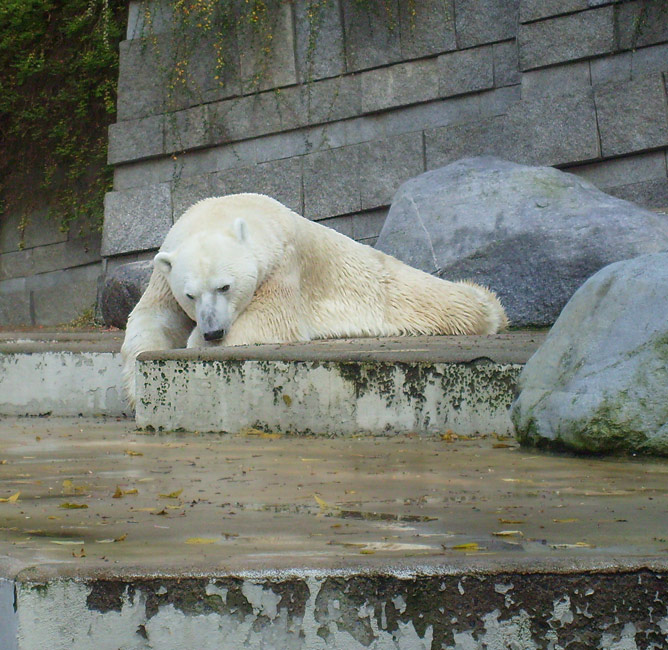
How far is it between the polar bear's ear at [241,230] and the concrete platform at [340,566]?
2457 mm

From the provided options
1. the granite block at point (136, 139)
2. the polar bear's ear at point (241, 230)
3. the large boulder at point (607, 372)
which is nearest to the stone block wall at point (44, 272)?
the granite block at point (136, 139)

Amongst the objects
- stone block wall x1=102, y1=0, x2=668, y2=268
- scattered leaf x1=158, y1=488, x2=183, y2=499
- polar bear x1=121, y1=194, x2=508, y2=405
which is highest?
stone block wall x1=102, y1=0, x2=668, y2=268

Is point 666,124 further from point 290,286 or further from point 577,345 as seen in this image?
point 577,345

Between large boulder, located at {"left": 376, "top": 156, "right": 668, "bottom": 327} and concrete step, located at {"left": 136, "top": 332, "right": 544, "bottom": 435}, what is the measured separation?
89.1 inches

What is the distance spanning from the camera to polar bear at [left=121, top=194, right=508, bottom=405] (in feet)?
15.8

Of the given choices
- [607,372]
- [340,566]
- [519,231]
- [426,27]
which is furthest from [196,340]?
[426,27]

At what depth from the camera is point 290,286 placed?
5172 mm

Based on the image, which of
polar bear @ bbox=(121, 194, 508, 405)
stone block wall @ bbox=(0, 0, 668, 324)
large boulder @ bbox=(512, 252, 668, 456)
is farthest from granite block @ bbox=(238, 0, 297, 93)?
large boulder @ bbox=(512, 252, 668, 456)

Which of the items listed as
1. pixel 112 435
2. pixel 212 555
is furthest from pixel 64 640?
pixel 112 435

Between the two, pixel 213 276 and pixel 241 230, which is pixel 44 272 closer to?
pixel 241 230

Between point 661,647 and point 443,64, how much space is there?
23.2 ft

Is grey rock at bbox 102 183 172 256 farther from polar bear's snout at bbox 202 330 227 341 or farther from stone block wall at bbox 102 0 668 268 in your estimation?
polar bear's snout at bbox 202 330 227 341

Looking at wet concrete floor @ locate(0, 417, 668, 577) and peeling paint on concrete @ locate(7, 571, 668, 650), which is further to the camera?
wet concrete floor @ locate(0, 417, 668, 577)

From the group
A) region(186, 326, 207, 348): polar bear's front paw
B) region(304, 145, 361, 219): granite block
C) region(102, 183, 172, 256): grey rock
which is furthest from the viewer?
region(102, 183, 172, 256): grey rock
